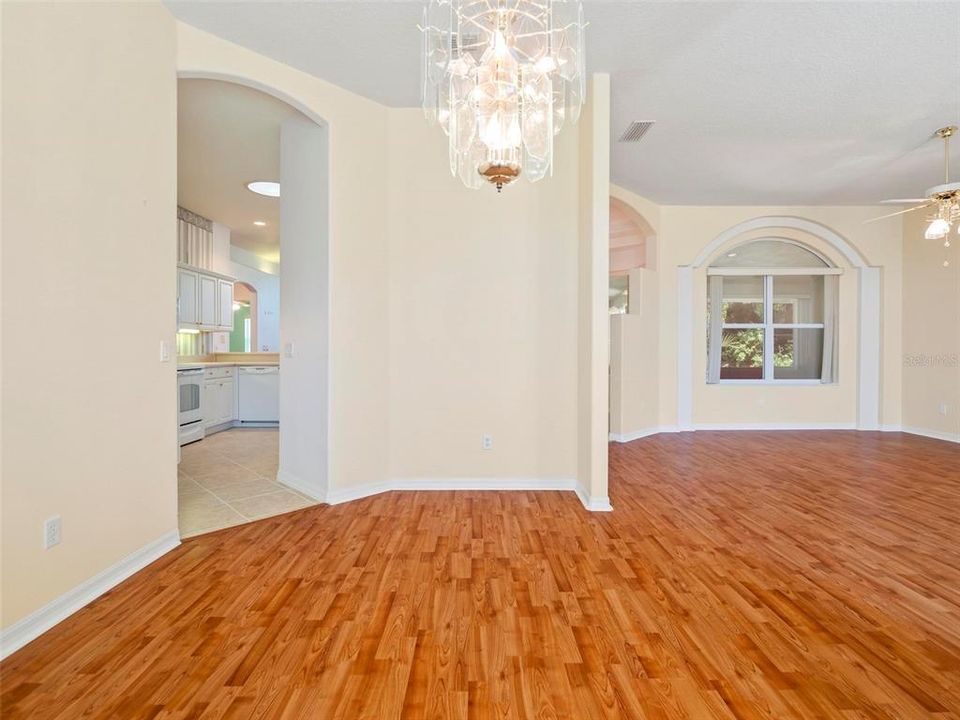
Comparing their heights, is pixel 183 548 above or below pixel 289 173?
below

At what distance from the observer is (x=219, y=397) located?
249 inches

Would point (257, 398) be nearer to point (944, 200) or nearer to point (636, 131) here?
point (636, 131)

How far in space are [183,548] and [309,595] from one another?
3.34 feet

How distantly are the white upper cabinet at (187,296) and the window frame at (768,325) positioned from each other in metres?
7.17

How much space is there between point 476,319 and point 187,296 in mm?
4584

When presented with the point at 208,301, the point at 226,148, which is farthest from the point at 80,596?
the point at 208,301

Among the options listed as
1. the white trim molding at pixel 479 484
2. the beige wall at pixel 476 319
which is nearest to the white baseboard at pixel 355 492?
the white trim molding at pixel 479 484

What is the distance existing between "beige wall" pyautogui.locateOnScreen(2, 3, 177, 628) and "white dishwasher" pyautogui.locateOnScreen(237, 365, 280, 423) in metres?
4.24

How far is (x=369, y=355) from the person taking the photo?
3.56 m

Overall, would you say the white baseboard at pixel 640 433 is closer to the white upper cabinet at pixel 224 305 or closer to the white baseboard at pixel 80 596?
the white baseboard at pixel 80 596

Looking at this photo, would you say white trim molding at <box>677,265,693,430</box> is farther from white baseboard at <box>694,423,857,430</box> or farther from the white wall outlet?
the white wall outlet

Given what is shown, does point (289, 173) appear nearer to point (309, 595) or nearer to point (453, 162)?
point (453, 162)

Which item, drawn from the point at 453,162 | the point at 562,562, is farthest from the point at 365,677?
the point at 453,162

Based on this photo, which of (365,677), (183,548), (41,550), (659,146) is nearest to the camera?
(365,677)
